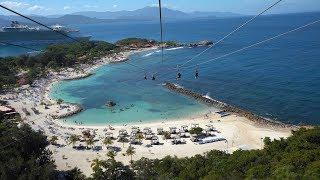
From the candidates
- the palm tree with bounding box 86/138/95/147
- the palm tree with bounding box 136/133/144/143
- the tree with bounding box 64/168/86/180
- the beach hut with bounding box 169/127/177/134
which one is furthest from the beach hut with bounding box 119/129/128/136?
the tree with bounding box 64/168/86/180

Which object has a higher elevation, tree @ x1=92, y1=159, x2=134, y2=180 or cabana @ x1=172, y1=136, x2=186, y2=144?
tree @ x1=92, y1=159, x2=134, y2=180

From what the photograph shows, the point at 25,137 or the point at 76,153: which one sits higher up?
the point at 25,137

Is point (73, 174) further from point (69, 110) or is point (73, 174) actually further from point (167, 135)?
point (69, 110)

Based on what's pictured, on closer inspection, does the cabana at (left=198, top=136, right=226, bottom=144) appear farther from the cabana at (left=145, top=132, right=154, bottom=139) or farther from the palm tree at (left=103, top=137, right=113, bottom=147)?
the palm tree at (left=103, top=137, right=113, bottom=147)

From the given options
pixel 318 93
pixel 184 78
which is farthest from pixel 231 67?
pixel 318 93

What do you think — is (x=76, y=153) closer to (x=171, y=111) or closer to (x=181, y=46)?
(x=171, y=111)

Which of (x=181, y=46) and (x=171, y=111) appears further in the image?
(x=181, y=46)
